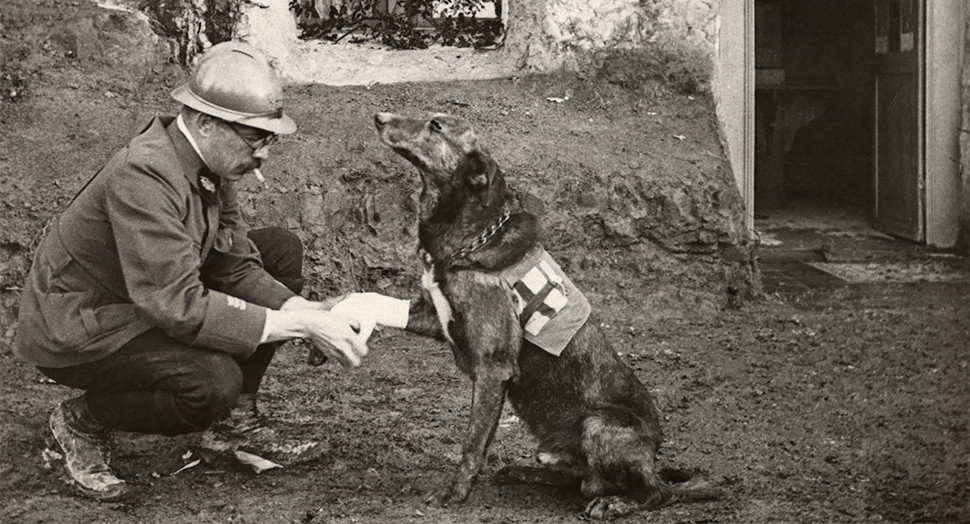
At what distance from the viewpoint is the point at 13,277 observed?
21.4 feet

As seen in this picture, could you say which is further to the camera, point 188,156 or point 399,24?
point 399,24

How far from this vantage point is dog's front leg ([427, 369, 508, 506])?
4.18 metres

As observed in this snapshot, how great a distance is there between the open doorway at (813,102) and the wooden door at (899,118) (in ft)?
6.19

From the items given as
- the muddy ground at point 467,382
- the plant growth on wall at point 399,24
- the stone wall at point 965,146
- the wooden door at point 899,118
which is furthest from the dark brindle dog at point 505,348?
the wooden door at point 899,118

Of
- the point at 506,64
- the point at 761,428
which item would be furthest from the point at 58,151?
the point at 761,428

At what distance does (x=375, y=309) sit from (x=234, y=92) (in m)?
0.93

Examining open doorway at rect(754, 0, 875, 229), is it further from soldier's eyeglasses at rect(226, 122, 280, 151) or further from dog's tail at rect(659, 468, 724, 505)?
soldier's eyeglasses at rect(226, 122, 280, 151)

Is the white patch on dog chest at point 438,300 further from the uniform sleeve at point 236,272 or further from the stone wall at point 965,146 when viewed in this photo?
the stone wall at point 965,146

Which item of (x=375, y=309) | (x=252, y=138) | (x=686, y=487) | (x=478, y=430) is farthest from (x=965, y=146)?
(x=252, y=138)

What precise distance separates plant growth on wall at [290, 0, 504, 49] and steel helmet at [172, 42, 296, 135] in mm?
4335

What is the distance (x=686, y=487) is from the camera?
4.27 meters

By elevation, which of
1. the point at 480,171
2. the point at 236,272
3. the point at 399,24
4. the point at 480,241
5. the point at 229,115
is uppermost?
the point at 399,24

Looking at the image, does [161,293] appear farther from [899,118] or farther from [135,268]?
[899,118]

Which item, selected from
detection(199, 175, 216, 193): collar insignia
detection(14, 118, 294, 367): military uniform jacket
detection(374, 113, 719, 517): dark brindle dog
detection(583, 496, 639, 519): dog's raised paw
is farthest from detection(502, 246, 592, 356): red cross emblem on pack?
detection(199, 175, 216, 193): collar insignia
